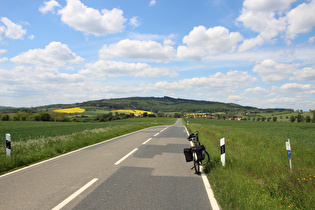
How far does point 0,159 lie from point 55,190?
3991 mm

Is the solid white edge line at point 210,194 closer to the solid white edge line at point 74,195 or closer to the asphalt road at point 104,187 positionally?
the asphalt road at point 104,187

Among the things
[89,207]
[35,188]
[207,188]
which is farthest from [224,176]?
[35,188]

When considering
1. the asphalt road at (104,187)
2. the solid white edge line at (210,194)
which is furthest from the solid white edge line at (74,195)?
the solid white edge line at (210,194)

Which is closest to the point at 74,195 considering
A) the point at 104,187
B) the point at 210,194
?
the point at 104,187

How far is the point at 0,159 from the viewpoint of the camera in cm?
727

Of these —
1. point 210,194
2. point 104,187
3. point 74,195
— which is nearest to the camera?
point 74,195

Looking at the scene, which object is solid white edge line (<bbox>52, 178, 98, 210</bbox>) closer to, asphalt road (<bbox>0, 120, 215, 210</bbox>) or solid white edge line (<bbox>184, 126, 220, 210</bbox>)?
asphalt road (<bbox>0, 120, 215, 210</bbox>)

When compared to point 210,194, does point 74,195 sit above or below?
above

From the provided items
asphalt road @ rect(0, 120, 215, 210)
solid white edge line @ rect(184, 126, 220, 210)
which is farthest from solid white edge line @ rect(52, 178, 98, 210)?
solid white edge line @ rect(184, 126, 220, 210)

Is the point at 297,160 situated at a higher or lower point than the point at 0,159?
lower

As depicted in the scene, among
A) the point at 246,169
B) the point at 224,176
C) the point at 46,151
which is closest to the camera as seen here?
the point at 224,176

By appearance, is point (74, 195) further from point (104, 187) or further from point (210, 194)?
point (210, 194)

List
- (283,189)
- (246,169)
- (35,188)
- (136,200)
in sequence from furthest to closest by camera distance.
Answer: (246,169) → (35,188) → (283,189) → (136,200)

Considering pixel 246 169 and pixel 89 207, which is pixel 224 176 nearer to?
pixel 246 169
